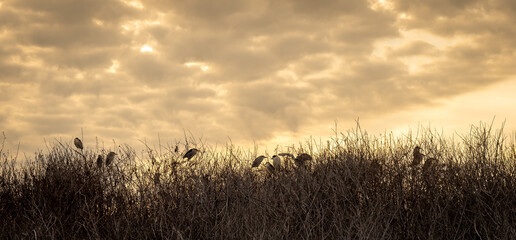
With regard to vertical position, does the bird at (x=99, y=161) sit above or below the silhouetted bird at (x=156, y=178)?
above

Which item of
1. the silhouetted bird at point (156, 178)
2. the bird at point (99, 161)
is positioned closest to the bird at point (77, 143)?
the bird at point (99, 161)

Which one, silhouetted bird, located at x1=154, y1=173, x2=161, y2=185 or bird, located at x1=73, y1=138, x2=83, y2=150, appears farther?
bird, located at x1=73, y1=138, x2=83, y2=150

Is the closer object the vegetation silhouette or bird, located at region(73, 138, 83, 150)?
the vegetation silhouette

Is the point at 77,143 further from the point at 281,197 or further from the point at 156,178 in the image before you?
the point at 281,197

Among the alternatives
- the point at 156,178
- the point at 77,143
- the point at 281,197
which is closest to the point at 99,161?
the point at 77,143

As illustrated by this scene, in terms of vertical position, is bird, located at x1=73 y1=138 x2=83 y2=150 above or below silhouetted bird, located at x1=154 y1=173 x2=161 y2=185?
above

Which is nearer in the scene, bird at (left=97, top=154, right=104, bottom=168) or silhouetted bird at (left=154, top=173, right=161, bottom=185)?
silhouetted bird at (left=154, top=173, right=161, bottom=185)

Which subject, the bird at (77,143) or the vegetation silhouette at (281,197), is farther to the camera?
the bird at (77,143)

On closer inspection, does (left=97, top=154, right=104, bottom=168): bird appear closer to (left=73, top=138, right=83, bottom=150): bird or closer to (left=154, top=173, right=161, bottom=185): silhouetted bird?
(left=73, top=138, right=83, bottom=150): bird

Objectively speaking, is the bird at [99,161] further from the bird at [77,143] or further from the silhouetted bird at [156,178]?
the silhouetted bird at [156,178]

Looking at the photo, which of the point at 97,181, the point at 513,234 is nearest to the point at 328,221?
the point at 513,234

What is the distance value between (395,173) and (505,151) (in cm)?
185

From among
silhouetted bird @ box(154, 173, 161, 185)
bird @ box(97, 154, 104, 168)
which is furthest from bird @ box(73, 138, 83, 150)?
silhouetted bird @ box(154, 173, 161, 185)

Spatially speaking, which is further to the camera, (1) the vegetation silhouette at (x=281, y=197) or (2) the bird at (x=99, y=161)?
(2) the bird at (x=99, y=161)
